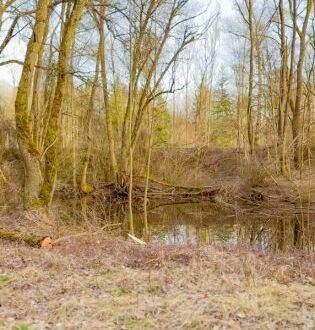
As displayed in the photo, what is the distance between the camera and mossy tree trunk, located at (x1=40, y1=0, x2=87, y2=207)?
10742 millimetres

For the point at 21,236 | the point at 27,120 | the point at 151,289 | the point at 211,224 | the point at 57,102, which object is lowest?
the point at 211,224

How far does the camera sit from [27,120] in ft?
33.6

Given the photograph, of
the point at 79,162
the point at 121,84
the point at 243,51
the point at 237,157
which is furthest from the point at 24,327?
the point at 243,51

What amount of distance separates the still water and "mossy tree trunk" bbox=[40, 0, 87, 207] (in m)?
1.18

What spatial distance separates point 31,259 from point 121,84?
2082 centimetres

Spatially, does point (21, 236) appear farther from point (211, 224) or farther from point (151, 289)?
point (211, 224)

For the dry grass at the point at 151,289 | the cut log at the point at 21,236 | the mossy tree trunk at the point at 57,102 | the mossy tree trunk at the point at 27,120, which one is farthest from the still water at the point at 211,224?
the dry grass at the point at 151,289

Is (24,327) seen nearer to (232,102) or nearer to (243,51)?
(243,51)

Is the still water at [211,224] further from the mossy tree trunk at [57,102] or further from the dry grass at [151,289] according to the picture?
the dry grass at [151,289]

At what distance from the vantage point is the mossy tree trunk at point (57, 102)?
10742 mm

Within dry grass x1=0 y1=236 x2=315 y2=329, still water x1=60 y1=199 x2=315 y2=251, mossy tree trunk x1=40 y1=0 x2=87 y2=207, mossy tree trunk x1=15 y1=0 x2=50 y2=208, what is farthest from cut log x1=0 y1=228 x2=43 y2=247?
mossy tree trunk x1=40 y1=0 x2=87 y2=207

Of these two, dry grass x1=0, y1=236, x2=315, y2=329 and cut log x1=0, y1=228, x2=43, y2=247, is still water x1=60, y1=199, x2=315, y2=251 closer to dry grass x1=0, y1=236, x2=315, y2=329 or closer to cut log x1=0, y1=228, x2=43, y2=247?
cut log x1=0, y1=228, x2=43, y2=247

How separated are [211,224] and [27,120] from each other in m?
6.94

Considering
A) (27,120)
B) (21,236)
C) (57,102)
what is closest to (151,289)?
(21,236)
